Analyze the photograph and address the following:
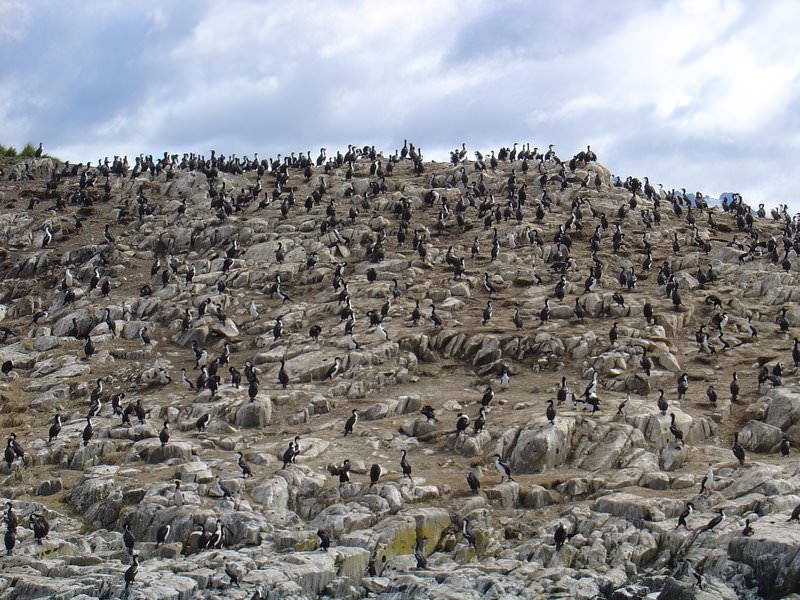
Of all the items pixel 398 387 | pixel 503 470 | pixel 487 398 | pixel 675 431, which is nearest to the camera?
pixel 503 470

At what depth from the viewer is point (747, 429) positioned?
36094 millimetres

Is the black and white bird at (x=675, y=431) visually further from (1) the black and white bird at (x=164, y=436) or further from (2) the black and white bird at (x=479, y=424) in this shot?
(1) the black and white bird at (x=164, y=436)

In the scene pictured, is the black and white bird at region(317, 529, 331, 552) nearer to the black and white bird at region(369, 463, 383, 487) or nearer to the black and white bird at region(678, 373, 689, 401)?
the black and white bird at region(369, 463, 383, 487)

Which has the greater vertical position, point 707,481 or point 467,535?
point 707,481

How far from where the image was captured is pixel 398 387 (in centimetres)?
4391

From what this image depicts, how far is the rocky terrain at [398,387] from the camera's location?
28.4 metres

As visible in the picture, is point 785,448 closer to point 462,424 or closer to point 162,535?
point 462,424

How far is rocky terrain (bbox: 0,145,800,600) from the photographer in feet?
93.3

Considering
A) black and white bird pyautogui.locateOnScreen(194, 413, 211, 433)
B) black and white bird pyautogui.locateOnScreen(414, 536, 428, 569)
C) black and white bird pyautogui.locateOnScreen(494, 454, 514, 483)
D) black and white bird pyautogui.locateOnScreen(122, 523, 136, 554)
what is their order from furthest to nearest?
black and white bird pyautogui.locateOnScreen(194, 413, 211, 433)
black and white bird pyautogui.locateOnScreen(494, 454, 514, 483)
black and white bird pyautogui.locateOnScreen(122, 523, 136, 554)
black and white bird pyautogui.locateOnScreen(414, 536, 428, 569)

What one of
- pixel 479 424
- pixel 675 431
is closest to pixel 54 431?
pixel 479 424

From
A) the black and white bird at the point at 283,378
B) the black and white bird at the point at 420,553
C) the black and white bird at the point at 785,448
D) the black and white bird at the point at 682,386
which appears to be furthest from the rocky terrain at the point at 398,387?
the black and white bird at the point at 283,378

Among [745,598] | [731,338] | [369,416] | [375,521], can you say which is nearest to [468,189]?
[731,338]

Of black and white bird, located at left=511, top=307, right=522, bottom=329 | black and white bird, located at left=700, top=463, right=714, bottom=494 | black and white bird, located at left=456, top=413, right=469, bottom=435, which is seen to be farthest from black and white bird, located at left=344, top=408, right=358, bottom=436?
black and white bird, located at left=700, top=463, right=714, bottom=494

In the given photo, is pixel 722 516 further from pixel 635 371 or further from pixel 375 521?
pixel 635 371
